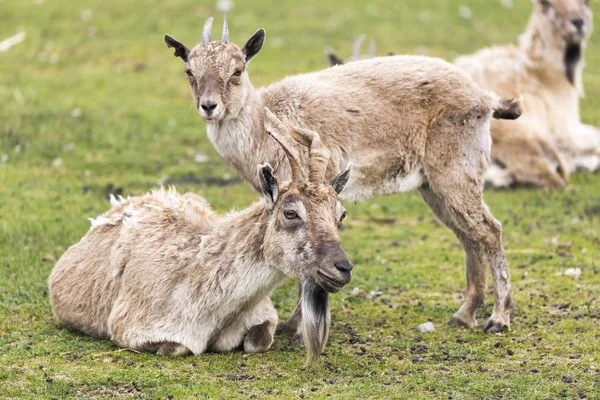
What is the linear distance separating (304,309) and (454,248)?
5.01 metres

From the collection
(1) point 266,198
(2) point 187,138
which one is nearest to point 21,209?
(2) point 187,138

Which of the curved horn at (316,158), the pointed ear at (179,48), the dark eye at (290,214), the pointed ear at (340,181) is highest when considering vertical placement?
the pointed ear at (179,48)

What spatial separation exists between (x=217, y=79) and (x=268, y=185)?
1.48 metres

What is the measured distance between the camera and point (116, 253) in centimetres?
802

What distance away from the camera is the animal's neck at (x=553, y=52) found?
15.4 meters

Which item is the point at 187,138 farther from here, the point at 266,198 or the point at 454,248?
the point at 266,198

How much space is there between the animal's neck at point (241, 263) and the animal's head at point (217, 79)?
101 cm

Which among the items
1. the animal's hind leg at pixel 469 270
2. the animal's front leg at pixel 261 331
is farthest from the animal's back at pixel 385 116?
the animal's front leg at pixel 261 331

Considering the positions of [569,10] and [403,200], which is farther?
[569,10]

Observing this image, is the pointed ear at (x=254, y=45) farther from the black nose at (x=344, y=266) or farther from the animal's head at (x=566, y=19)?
the animal's head at (x=566, y=19)

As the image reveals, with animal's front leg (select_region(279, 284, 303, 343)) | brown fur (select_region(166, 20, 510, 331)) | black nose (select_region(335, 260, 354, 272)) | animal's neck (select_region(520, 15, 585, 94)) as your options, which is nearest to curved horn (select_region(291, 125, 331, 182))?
black nose (select_region(335, 260, 354, 272))

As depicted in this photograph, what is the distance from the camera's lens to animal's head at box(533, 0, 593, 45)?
590 inches

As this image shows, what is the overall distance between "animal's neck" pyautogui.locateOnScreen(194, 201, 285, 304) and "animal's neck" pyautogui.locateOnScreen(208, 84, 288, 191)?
2.76 ft

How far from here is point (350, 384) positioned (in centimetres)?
666
